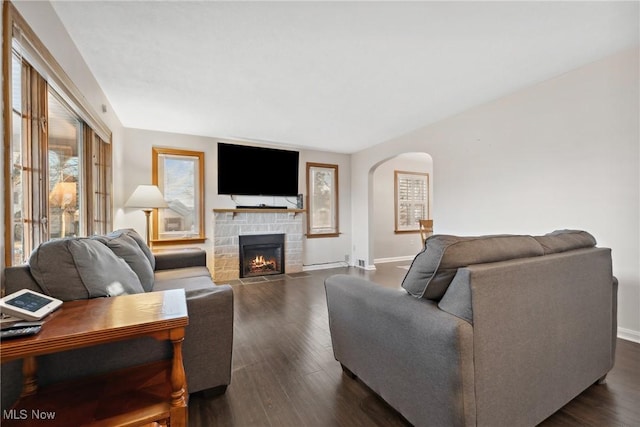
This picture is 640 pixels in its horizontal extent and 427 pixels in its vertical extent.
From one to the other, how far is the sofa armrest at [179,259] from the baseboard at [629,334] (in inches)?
162

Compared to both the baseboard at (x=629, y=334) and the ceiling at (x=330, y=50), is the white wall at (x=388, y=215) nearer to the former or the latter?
the ceiling at (x=330, y=50)

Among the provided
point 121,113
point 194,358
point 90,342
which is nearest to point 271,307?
point 194,358

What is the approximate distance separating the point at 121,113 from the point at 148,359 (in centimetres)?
347

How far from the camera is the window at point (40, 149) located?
133cm

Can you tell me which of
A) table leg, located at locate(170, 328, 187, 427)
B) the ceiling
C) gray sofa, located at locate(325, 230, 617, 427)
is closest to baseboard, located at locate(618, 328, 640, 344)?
gray sofa, located at locate(325, 230, 617, 427)

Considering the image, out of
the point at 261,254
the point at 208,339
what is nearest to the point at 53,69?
the point at 208,339

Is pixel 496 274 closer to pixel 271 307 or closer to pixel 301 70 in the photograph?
pixel 301 70

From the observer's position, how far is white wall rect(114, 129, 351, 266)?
13.8ft

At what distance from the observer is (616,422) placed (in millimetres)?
1426

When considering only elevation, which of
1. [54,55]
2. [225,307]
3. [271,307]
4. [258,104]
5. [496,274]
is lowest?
[271,307]

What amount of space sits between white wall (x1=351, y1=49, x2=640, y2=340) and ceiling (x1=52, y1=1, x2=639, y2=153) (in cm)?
22

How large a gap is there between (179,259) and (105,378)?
2004 mm

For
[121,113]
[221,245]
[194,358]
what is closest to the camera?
[194,358]

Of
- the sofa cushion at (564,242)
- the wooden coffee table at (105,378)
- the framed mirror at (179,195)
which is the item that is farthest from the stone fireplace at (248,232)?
the sofa cushion at (564,242)
